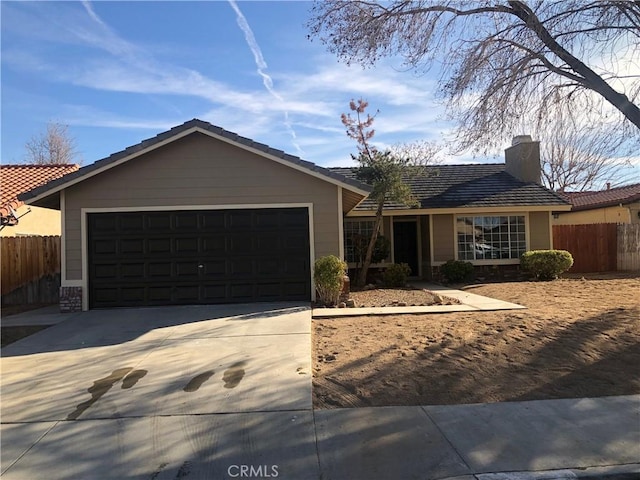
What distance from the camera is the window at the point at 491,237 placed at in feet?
57.3

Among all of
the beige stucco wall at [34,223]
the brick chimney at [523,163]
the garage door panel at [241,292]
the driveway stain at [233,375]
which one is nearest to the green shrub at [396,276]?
the garage door panel at [241,292]

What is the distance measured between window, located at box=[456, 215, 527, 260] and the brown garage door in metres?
7.70

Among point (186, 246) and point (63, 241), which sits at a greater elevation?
point (63, 241)

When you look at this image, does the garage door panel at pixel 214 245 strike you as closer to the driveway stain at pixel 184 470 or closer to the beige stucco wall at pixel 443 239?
the driveway stain at pixel 184 470

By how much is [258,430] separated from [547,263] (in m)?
13.9

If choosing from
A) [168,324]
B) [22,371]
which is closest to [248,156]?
[168,324]

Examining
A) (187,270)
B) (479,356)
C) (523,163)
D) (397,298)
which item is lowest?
(479,356)

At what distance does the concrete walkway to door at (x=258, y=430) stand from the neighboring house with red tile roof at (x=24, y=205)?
36.5ft

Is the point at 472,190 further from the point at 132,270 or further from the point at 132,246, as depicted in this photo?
the point at 132,270

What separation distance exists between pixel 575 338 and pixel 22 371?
26.3 ft

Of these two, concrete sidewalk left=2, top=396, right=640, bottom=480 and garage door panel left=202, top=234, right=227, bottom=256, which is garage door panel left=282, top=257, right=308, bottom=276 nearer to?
garage door panel left=202, top=234, right=227, bottom=256

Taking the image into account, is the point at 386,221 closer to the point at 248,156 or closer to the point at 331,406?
the point at 248,156

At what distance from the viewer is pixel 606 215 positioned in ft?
89.2

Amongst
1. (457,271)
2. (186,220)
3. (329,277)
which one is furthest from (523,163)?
(186,220)
